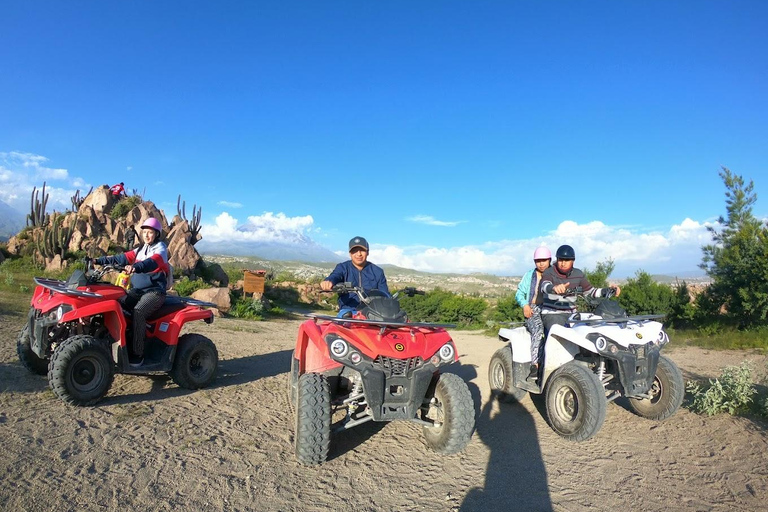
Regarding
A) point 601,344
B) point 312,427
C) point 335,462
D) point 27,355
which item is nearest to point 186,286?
point 27,355

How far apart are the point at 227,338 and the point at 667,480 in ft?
28.8

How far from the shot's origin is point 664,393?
5.06 meters

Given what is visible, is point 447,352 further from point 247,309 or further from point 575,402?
point 247,309

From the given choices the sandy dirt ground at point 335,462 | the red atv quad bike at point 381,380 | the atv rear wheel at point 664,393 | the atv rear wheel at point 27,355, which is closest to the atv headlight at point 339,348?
the red atv quad bike at point 381,380

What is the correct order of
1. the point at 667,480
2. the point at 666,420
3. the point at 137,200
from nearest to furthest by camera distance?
the point at 667,480, the point at 666,420, the point at 137,200

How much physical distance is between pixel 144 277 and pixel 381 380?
3540 mm

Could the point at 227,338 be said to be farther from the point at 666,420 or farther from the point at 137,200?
the point at 137,200

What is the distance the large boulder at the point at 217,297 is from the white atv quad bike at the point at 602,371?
12.1 metres

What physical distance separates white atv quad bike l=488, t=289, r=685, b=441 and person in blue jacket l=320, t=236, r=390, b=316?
6.90 ft

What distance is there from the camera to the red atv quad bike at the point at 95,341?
187 inches

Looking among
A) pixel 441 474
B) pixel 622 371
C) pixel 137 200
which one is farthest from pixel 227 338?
pixel 137 200

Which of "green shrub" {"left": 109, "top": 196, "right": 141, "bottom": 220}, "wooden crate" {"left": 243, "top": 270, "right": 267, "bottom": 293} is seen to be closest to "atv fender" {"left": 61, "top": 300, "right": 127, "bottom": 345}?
"wooden crate" {"left": 243, "top": 270, "right": 267, "bottom": 293}

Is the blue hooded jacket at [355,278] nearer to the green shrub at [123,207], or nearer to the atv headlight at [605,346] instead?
the atv headlight at [605,346]

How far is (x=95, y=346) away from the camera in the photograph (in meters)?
4.83
